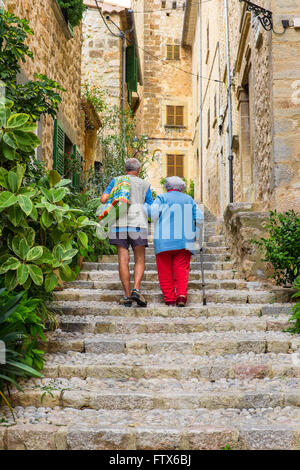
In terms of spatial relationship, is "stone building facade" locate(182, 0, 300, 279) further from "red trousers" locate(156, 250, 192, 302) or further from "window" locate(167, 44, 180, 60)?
"window" locate(167, 44, 180, 60)

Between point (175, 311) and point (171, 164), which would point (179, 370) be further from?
point (171, 164)

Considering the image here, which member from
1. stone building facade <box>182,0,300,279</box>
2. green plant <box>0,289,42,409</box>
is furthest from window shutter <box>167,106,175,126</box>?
green plant <box>0,289,42,409</box>

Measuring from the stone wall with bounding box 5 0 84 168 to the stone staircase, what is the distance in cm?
298

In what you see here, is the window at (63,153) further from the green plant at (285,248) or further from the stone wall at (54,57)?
the green plant at (285,248)

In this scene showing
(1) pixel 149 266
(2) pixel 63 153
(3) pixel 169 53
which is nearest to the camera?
(1) pixel 149 266

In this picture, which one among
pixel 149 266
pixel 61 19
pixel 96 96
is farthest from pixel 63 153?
pixel 96 96

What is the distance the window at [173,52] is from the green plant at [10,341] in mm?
24854

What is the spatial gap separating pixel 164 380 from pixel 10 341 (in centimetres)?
108

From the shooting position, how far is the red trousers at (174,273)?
5.31 metres

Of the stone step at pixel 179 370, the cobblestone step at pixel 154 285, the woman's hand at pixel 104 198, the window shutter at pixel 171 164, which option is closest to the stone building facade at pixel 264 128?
the cobblestone step at pixel 154 285

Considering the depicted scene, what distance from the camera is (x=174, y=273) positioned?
17.7ft
